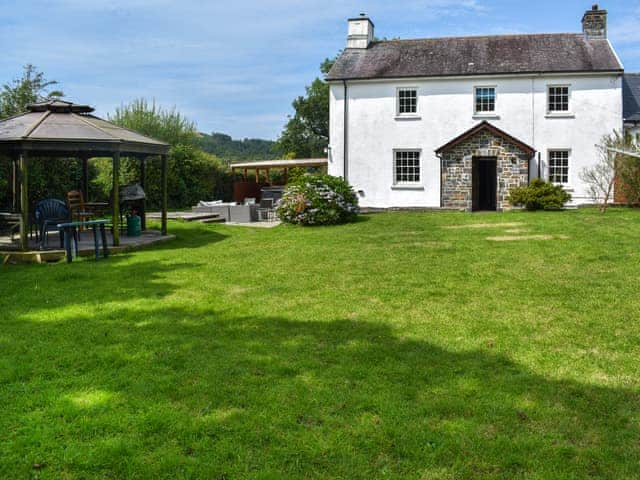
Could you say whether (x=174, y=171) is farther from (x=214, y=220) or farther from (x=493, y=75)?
(x=493, y=75)

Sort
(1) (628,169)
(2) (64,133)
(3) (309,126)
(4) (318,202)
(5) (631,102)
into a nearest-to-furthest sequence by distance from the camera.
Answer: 1. (2) (64,133)
2. (4) (318,202)
3. (1) (628,169)
4. (5) (631,102)
5. (3) (309,126)

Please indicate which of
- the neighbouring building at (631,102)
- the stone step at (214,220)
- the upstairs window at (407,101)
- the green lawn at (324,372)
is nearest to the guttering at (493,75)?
the upstairs window at (407,101)

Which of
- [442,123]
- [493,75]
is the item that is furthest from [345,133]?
[493,75]

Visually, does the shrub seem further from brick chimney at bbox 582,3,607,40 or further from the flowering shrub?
brick chimney at bbox 582,3,607,40

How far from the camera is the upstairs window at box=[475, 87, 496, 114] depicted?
27.5 metres

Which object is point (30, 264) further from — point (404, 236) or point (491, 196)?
point (491, 196)

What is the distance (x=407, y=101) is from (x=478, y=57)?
12.3 feet

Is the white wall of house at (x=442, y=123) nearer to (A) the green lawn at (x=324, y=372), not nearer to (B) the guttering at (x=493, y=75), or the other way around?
(B) the guttering at (x=493, y=75)

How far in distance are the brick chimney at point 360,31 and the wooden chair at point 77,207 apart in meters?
17.6

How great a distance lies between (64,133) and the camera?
46.8ft

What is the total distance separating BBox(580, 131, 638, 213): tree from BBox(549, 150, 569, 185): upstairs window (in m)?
0.72

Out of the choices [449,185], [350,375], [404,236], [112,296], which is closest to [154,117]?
[449,185]

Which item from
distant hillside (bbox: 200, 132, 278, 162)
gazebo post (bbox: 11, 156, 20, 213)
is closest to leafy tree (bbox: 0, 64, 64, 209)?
gazebo post (bbox: 11, 156, 20, 213)

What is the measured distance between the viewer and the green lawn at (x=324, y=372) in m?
4.27
